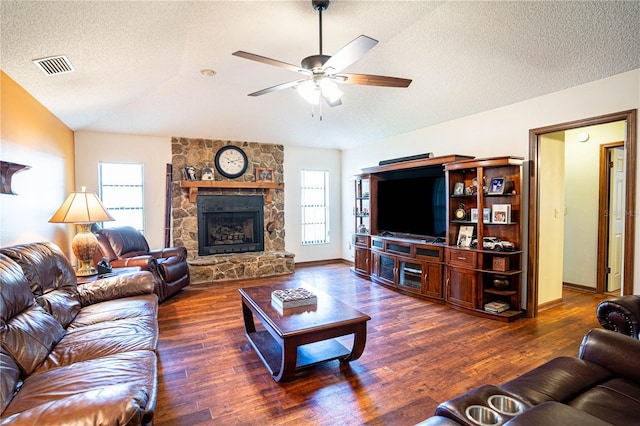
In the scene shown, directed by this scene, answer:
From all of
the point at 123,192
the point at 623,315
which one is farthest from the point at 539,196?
the point at 123,192

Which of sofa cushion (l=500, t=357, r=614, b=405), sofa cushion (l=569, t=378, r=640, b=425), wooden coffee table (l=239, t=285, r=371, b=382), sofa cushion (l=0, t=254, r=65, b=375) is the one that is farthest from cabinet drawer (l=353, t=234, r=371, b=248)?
sofa cushion (l=0, t=254, r=65, b=375)

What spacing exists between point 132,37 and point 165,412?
111 inches

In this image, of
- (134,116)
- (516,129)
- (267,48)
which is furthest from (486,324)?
(134,116)

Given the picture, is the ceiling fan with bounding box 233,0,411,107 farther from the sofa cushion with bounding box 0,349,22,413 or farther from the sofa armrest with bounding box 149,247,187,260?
the sofa armrest with bounding box 149,247,187,260

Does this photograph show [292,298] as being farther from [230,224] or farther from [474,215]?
[230,224]

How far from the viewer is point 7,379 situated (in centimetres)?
143

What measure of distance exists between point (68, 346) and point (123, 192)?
13.3 ft

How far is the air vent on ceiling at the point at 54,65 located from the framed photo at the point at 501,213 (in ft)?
14.8

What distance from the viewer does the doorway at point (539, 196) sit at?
2.90 m

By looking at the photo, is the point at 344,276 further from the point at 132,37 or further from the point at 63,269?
the point at 132,37

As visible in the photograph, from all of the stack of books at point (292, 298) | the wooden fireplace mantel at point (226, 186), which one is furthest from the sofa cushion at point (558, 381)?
the wooden fireplace mantel at point (226, 186)

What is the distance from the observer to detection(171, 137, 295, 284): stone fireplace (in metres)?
5.61

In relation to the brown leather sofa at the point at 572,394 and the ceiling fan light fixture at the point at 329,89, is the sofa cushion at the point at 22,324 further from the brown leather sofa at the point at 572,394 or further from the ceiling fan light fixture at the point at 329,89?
the ceiling fan light fixture at the point at 329,89

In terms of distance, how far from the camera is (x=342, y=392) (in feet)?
7.42
